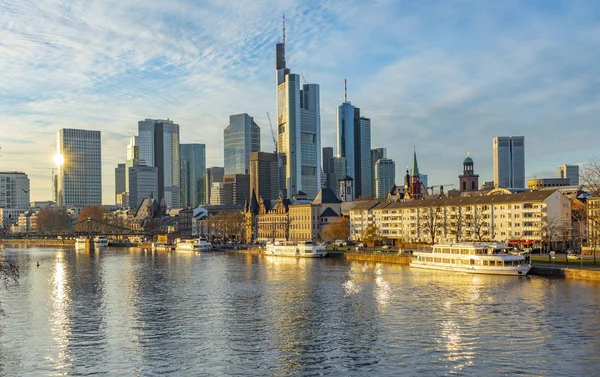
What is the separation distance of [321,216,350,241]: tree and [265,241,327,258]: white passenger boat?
105ft

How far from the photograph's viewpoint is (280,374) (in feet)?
130

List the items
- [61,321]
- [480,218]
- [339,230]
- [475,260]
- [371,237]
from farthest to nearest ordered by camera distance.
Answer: [339,230]
[371,237]
[480,218]
[475,260]
[61,321]

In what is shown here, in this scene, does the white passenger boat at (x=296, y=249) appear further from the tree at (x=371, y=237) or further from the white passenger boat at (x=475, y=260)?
the white passenger boat at (x=475, y=260)

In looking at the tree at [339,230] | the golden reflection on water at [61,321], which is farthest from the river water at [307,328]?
the tree at [339,230]

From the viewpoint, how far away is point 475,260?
9556 centimetres

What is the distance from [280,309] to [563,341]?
24.4 metres

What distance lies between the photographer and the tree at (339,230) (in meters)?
187

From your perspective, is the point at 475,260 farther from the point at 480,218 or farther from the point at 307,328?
the point at 480,218

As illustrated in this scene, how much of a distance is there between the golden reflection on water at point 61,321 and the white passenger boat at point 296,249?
5616 centimetres

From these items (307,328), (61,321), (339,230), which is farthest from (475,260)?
(339,230)

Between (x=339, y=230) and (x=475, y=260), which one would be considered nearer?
(x=475, y=260)

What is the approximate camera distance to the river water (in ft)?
136

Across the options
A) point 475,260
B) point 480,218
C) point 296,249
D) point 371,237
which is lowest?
point 296,249

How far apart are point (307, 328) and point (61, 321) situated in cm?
1962
